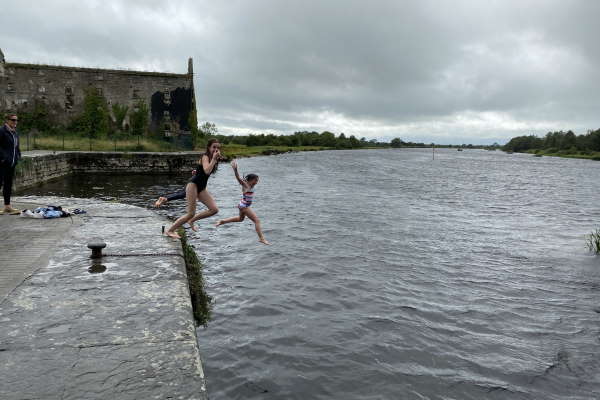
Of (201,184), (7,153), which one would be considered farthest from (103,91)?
(201,184)

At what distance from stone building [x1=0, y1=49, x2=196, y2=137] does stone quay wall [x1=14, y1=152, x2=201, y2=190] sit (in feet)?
41.8

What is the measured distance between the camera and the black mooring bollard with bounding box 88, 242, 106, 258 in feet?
24.7

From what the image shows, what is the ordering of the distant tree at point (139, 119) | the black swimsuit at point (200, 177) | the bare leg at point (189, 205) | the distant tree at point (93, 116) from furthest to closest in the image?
the distant tree at point (139, 119)
the distant tree at point (93, 116)
the bare leg at point (189, 205)
the black swimsuit at point (200, 177)

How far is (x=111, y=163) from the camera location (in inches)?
1479

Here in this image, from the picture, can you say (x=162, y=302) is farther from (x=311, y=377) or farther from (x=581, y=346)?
(x=581, y=346)

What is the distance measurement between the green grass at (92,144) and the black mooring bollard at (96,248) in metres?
34.0

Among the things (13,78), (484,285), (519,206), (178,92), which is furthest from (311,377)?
(13,78)

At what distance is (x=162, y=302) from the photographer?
5.98 meters

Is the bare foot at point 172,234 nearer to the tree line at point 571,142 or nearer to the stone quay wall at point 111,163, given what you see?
the stone quay wall at point 111,163

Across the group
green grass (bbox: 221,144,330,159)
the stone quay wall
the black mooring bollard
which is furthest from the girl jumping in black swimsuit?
green grass (bbox: 221,144,330,159)

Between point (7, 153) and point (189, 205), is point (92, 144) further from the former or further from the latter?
point (189, 205)

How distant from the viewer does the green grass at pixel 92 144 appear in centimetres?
3888

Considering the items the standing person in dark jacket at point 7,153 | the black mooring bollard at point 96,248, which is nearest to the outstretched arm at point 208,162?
the black mooring bollard at point 96,248

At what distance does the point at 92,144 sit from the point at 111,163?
7726mm
